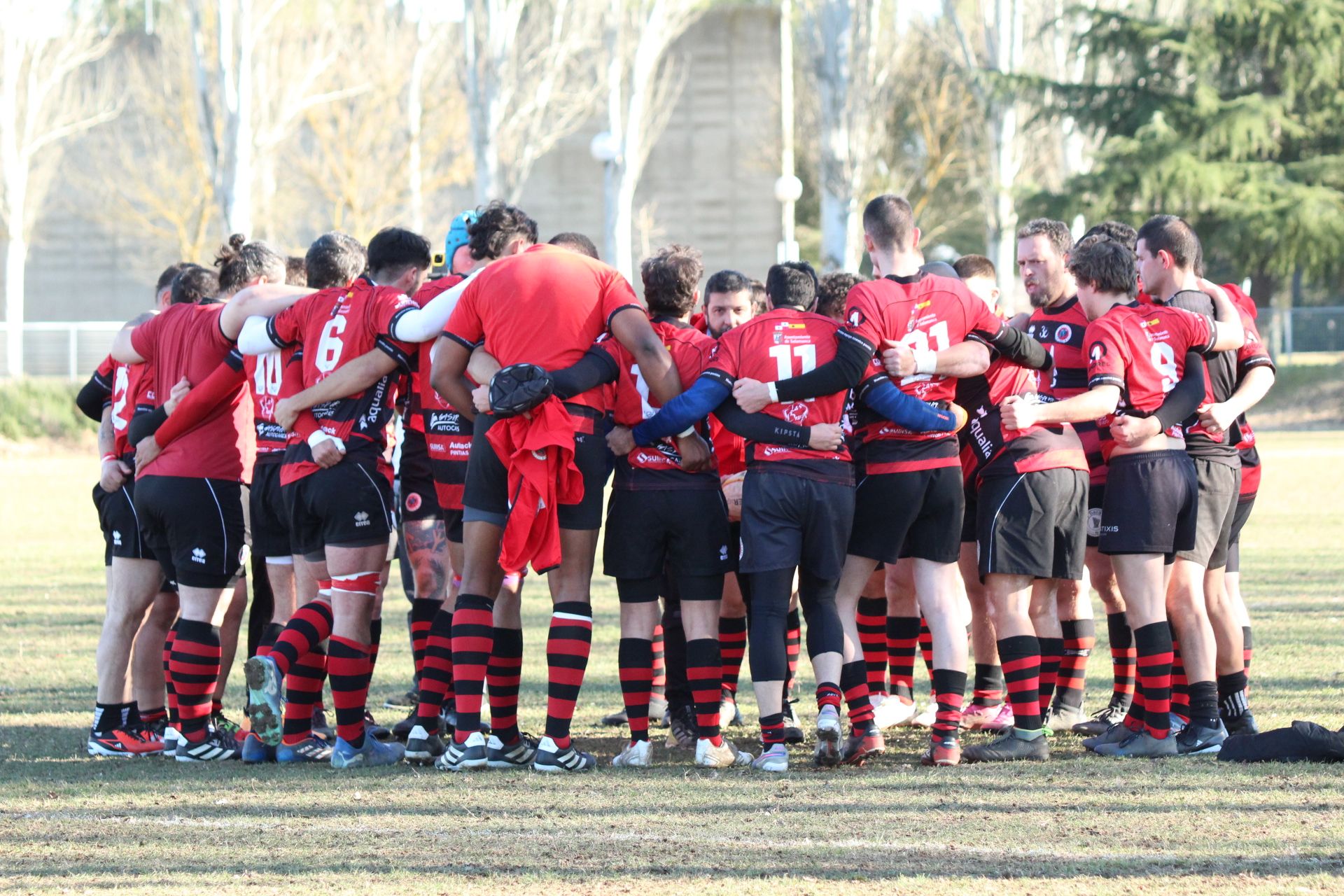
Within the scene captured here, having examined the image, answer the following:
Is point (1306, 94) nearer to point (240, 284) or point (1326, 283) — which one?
point (1326, 283)

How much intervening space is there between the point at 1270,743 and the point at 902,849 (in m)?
1.97

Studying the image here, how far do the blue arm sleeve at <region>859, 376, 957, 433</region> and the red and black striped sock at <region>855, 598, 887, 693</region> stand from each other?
4.32 ft

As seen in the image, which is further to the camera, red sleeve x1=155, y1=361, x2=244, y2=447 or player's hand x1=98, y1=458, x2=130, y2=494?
player's hand x1=98, y1=458, x2=130, y2=494

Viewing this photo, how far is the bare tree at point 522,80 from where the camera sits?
34844mm

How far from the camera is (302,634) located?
6.02 m

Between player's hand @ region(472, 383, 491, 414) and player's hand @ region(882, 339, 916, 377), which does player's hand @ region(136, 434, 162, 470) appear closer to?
player's hand @ region(472, 383, 491, 414)

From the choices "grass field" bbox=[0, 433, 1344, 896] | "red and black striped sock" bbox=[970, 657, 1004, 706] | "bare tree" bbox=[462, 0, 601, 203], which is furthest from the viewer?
"bare tree" bbox=[462, 0, 601, 203]

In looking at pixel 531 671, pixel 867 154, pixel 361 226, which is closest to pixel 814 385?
pixel 531 671

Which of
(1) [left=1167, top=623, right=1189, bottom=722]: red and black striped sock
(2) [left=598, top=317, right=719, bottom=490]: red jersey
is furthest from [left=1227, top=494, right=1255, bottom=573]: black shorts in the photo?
(2) [left=598, top=317, right=719, bottom=490]: red jersey

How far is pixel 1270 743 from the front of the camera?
18.5 ft

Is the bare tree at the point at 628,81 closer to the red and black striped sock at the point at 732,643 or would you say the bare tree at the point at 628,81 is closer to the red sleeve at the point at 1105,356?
the red and black striped sock at the point at 732,643

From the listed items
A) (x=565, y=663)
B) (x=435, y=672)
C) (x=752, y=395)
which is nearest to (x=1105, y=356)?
(x=752, y=395)

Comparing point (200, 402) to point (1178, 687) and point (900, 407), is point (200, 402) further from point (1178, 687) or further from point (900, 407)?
point (1178, 687)

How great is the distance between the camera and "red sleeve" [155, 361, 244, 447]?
6250mm
